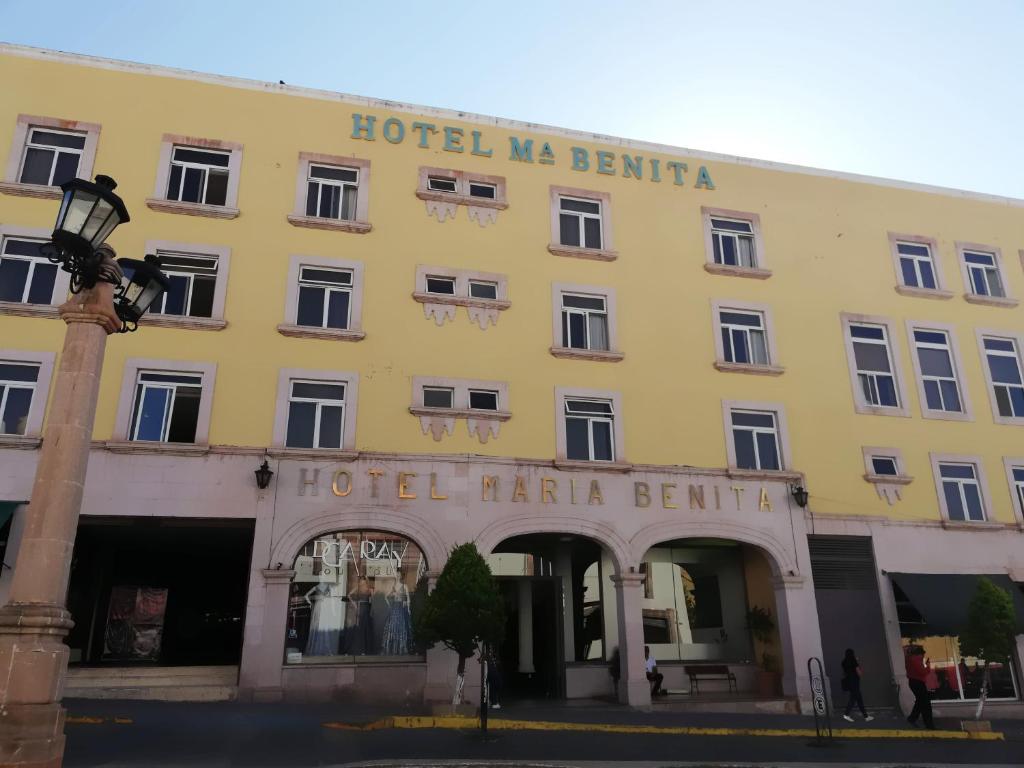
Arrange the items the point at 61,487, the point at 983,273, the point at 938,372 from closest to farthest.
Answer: the point at 61,487 < the point at 938,372 < the point at 983,273

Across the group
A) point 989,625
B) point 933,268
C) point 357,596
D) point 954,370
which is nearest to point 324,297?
point 357,596

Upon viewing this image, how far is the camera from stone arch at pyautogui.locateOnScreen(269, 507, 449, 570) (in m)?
17.3

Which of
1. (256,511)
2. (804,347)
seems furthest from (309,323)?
(804,347)

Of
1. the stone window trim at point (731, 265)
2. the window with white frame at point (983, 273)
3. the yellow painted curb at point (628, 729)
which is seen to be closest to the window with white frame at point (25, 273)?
the yellow painted curb at point (628, 729)

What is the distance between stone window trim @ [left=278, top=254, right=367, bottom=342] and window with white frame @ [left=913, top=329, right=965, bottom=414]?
15664 mm

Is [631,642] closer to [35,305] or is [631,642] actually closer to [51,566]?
[51,566]

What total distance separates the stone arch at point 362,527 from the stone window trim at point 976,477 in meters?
13.4

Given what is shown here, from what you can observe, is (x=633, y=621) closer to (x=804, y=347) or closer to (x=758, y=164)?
(x=804, y=347)

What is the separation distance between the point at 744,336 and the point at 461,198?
28.0 feet

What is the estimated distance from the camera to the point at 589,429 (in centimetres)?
2012

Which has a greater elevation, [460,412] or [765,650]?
[460,412]

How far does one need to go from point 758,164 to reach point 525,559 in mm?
13490

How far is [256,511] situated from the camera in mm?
17375

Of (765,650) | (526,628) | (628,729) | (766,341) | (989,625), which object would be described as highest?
(766,341)
